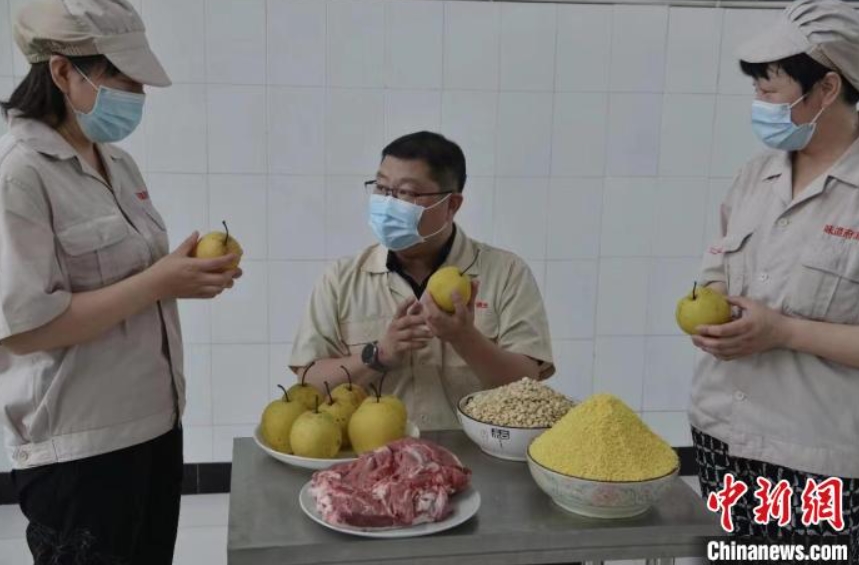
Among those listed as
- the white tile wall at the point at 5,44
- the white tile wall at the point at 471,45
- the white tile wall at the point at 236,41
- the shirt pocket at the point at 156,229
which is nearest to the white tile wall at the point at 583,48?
the white tile wall at the point at 471,45

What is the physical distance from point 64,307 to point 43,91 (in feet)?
1.43

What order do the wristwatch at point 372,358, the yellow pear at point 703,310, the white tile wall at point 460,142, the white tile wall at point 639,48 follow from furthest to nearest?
the white tile wall at point 639,48 < the white tile wall at point 460,142 < the wristwatch at point 372,358 < the yellow pear at point 703,310

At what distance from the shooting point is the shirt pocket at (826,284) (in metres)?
1.62

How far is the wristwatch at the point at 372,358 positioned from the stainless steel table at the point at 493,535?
17.7 inches

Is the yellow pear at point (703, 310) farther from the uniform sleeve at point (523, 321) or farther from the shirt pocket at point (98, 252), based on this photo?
the shirt pocket at point (98, 252)

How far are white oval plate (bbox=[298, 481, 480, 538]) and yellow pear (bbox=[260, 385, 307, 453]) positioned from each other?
15 centimetres

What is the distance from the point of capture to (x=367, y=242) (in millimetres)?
3064

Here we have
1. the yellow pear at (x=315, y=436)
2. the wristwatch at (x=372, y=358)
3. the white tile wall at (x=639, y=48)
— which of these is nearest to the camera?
the yellow pear at (x=315, y=436)

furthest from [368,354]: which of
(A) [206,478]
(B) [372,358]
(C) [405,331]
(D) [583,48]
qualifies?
(D) [583,48]

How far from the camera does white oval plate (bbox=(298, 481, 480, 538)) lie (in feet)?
3.85

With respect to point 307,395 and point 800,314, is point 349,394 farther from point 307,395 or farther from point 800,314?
point 800,314

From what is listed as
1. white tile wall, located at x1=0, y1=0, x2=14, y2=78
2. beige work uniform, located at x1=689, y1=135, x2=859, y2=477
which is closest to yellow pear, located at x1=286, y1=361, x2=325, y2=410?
beige work uniform, located at x1=689, y1=135, x2=859, y2=477

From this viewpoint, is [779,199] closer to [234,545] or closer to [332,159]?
[234,545]

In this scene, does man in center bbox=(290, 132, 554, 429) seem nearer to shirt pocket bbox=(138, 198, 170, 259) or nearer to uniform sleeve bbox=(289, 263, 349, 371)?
uniform sleeve bbox=(289, 263, 349, 371)
